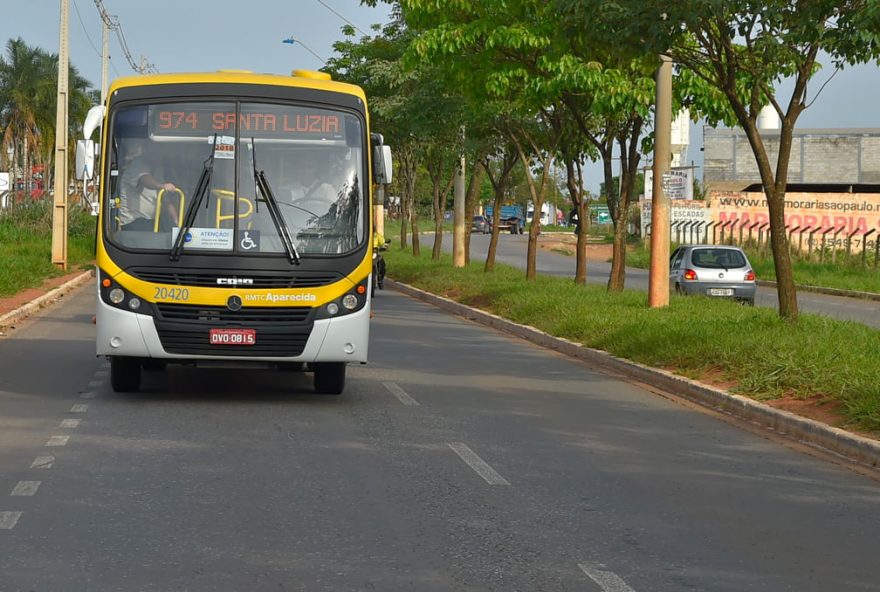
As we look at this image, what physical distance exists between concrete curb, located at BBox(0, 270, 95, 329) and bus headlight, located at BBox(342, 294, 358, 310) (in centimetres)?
999

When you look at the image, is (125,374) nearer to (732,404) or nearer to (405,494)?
(405,494)

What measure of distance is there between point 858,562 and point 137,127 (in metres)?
8.34

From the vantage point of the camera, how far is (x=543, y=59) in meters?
24.1

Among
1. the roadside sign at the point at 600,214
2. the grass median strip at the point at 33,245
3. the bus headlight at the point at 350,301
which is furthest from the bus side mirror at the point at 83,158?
the roadside sign at the point at 600,214

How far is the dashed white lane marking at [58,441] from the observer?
1027 centimetres

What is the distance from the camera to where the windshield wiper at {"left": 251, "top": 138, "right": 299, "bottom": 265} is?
1280 centimetres

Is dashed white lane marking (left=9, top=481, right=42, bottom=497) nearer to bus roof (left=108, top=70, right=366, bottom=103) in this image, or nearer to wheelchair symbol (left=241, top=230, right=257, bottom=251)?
wheelchair symbol (left=241, top=230, right=257, bottom=251)

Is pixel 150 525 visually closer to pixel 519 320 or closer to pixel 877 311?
pixel 519 320

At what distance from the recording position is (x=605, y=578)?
6.59 m

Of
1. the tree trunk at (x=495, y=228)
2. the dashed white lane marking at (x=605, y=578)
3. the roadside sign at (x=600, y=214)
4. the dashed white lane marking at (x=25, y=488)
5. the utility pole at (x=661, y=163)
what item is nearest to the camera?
the dashed white lane marking at (x=605, y=578)

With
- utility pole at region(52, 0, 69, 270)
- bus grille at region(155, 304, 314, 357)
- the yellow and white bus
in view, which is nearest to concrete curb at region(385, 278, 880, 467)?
the yellow and white bus

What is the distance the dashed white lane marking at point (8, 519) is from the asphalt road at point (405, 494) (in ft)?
0.05

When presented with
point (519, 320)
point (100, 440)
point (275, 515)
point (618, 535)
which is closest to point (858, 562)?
point (618, 535)

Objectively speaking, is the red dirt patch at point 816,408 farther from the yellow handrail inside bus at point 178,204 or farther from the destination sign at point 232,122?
the yellow handrail inside bus at point 178,204
